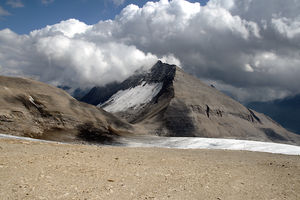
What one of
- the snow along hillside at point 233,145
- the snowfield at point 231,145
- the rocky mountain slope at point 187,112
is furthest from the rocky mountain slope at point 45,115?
the rocky mountain slope at point 187,112

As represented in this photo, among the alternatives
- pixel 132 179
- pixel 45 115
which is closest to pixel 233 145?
pixel 132 179

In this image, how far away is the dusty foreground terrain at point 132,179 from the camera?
9945 millimetres

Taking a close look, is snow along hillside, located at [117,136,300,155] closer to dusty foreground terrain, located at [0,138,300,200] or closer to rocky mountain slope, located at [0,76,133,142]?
rocky mountain slope, located at [0,76,133,142]

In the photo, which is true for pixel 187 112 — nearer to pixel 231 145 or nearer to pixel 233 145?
pixel 231 145

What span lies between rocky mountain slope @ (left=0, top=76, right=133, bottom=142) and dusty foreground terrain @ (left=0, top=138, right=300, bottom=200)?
5099 centimetres

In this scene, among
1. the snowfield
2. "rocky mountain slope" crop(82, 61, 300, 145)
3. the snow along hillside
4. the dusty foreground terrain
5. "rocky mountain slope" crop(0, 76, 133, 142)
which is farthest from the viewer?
"rocky mountain slope" crop(82, 61, 300, 145)

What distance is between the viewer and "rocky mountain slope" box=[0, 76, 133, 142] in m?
61.8

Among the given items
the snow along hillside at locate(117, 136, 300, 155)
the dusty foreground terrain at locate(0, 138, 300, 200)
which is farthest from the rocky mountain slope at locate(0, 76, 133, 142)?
the dusty foreground terrain at locate(0, 138, 300, 200)

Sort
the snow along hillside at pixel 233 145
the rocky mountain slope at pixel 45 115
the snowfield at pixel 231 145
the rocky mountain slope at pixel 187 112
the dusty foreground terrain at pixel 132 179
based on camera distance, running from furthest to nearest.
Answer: the rocky mountain slope at pixel 187 112 → the rocky mountain slope at pixel 45 115 → the snow along hillside at pixel 233 145 → the snowfield at pixel 231 145 → the dusty foreground terrain at pixel 132 179

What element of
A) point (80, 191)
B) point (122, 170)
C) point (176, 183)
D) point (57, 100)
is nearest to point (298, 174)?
point (176, 183)

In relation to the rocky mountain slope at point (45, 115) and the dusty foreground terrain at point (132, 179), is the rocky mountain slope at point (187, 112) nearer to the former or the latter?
the rocky mountain slope at point (45, 115)

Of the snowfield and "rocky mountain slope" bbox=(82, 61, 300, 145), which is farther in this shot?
"rocky mountain slope" bbox=(82, 61, 300, 145)

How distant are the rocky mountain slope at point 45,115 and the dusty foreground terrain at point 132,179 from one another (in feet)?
167

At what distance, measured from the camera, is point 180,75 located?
191500 mm
